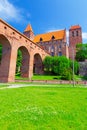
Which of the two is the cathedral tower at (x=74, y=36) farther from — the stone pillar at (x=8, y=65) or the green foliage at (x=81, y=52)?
the stone pillar at (x=8, y=65)

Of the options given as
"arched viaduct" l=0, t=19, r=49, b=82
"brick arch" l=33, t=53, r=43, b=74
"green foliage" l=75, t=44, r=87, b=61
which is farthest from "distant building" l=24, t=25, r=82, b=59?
"arched viaduct" l=0, t=19, r=49, b=82

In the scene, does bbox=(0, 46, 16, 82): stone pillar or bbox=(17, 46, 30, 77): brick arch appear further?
bbox=(17, 46, 30, 77): brick arch

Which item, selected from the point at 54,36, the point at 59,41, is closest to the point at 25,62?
the point at 59,41

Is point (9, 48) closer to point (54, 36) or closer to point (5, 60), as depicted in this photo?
point (5, 60)

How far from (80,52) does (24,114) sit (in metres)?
54.4

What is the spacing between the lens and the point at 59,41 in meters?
59.1

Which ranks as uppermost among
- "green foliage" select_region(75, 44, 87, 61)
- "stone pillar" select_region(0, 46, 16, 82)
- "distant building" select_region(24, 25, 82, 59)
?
"distant building" select_region(24, 25, 82, 59)

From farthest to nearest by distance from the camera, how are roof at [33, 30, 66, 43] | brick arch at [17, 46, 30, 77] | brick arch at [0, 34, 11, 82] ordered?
roof at [33, 30, 66, 43]
brick arch at [17, 46, 30, 77]
brick arch at [0, 34, 11, 82]

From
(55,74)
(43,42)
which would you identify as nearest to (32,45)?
(55,74)

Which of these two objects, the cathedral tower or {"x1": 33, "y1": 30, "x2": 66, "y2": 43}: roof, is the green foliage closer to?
the cathedral tower

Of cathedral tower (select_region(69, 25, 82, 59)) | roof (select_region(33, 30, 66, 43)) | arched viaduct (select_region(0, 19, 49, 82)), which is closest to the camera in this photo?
arched viaduct (select_region(0, 19, 49, 82))

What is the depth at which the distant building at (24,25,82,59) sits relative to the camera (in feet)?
192

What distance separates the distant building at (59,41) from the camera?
58656 millimetres

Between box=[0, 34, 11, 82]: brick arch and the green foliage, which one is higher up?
the green foliage
